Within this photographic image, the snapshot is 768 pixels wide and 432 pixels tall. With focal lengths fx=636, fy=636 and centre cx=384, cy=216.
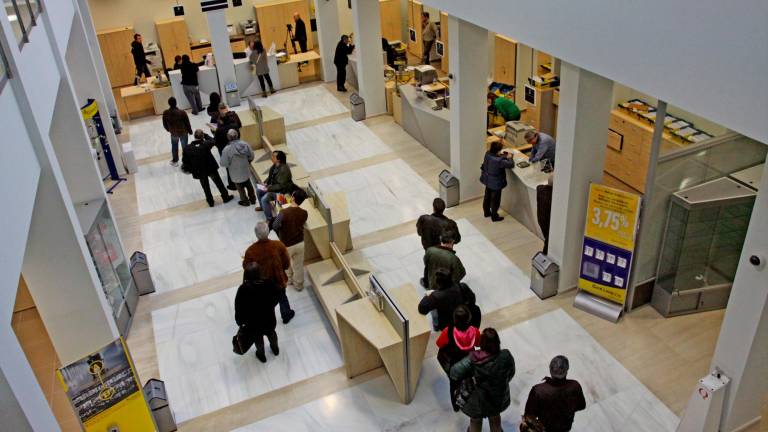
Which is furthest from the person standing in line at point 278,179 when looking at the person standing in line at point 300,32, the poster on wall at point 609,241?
the person standing in line at point 300,32

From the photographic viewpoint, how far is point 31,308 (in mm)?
9602

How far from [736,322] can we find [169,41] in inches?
657

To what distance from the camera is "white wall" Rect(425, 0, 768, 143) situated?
467 centimetres

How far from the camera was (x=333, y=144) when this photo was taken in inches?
526

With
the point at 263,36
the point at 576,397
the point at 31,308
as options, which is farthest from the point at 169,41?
the point at 576,397

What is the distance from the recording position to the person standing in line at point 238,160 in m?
10.4

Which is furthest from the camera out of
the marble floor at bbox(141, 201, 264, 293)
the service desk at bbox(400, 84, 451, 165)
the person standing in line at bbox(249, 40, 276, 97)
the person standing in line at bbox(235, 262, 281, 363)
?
the person standing in line at bbox(249, 40, 276, 97)

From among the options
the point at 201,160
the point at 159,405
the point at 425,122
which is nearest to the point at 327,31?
the point at 425,122

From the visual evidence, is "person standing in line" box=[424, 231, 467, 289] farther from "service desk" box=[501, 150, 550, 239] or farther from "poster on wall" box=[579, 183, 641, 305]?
"service desk" box=[501, 150, 550, 239]

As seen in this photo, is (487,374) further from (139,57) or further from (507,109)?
(139,57)

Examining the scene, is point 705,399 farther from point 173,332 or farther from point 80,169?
point 80,169

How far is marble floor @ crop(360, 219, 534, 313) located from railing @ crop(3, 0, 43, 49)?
17.0ft

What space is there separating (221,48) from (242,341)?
385 inches

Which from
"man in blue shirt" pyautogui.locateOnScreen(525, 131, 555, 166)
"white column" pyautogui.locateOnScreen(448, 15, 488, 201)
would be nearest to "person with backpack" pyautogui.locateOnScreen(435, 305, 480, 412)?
"man in blue shirt" pyautogui.locateOnScreen(525, 131, 555, 166)
